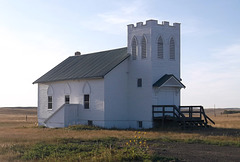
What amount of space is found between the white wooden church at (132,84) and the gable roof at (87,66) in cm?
15

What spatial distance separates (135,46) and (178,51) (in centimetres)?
376

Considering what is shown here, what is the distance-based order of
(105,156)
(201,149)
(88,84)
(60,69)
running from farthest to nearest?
(60,69) → (88,84) → (201,149) → (105,156)

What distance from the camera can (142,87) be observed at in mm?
35531

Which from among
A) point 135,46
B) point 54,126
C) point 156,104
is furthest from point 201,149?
point 54,126

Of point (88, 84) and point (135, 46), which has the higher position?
point (135, 46)

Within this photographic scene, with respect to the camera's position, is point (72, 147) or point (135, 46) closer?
point (72, 147)

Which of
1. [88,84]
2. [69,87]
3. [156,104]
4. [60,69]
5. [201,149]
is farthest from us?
[60,69]

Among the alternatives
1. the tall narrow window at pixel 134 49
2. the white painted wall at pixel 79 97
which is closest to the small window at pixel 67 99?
the white painted wall at pixel 79 97

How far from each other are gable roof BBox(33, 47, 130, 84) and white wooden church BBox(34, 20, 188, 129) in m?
0.15

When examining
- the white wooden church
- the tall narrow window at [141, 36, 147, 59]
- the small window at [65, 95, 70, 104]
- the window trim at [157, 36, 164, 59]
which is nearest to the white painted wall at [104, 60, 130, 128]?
the white wooden church

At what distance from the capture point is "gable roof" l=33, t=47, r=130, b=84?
→ 36.8m

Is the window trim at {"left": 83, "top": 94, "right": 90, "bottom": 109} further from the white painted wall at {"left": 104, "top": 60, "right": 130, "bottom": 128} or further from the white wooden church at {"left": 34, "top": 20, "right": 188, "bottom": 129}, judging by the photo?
the white painted wall at {"left": 104, "top": 60, "right": 130, "bottom": 128}

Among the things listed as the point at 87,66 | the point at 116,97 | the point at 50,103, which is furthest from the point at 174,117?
the point at 50,103

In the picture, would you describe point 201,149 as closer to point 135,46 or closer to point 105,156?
point 105,156
